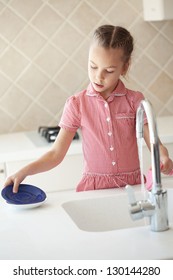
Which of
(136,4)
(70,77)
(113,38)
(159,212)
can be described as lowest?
(70,77)

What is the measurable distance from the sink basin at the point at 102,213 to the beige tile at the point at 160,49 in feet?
5.56

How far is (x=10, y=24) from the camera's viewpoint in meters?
3.41

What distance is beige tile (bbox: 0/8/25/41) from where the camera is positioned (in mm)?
3398

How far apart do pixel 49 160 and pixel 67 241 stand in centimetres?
59

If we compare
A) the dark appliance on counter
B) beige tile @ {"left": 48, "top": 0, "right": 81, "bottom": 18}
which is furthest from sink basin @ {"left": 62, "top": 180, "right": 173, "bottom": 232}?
beige tile @ {"left": 48, "top": 0, "right": 81, "bottom": 18}

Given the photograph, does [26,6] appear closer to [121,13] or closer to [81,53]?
[81,53]

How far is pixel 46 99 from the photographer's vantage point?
11.6 ft

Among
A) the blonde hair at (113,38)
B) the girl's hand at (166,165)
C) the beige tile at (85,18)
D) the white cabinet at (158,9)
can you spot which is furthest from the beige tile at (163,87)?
the girl's hand at (166,165)

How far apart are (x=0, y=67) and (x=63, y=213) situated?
67.5 inches

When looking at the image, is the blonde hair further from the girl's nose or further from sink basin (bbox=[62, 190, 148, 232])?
sink basin (bbox=[62, 190, 148, 232])

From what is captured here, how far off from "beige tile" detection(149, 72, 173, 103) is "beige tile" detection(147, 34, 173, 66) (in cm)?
9

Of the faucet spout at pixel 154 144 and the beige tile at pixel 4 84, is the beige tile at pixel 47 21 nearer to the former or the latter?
the beige tile at pixel 4 84

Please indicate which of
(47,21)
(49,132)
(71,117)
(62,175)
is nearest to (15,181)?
(71,117)
